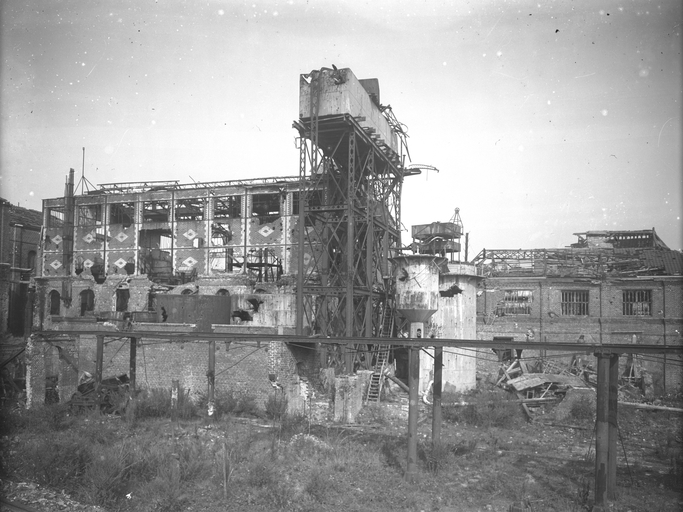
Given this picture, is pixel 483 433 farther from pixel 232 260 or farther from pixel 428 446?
pixel 232 260

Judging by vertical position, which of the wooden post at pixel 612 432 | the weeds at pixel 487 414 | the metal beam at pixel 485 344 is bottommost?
the weeds at pixel 487 414

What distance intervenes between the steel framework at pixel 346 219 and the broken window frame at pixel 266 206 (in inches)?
259

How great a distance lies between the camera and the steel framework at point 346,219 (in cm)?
1969

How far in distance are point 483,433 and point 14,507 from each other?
11.7m

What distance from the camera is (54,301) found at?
34688mm

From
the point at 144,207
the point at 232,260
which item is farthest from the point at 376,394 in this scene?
the point at 144,207

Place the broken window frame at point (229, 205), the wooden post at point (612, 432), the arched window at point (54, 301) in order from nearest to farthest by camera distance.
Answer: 1. the wooden post at point (612, 432)
2. the broken window frame at point (229, 205)
3. the arched window at point (54, 301)

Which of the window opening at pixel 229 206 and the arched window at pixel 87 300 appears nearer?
the window opening at pixel 229 206

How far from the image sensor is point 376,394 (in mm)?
20078

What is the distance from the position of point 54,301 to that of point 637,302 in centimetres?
3488

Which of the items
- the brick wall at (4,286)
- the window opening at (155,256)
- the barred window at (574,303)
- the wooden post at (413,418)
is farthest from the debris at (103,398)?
the barred window at (574,303)

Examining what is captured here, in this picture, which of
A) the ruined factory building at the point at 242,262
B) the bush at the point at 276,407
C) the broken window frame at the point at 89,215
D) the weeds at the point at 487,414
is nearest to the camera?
the bush at the point at 276,407

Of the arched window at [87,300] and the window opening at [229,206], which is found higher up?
the window opening at [229,206]

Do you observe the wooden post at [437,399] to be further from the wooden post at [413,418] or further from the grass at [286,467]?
the wooden post at [413,418]
